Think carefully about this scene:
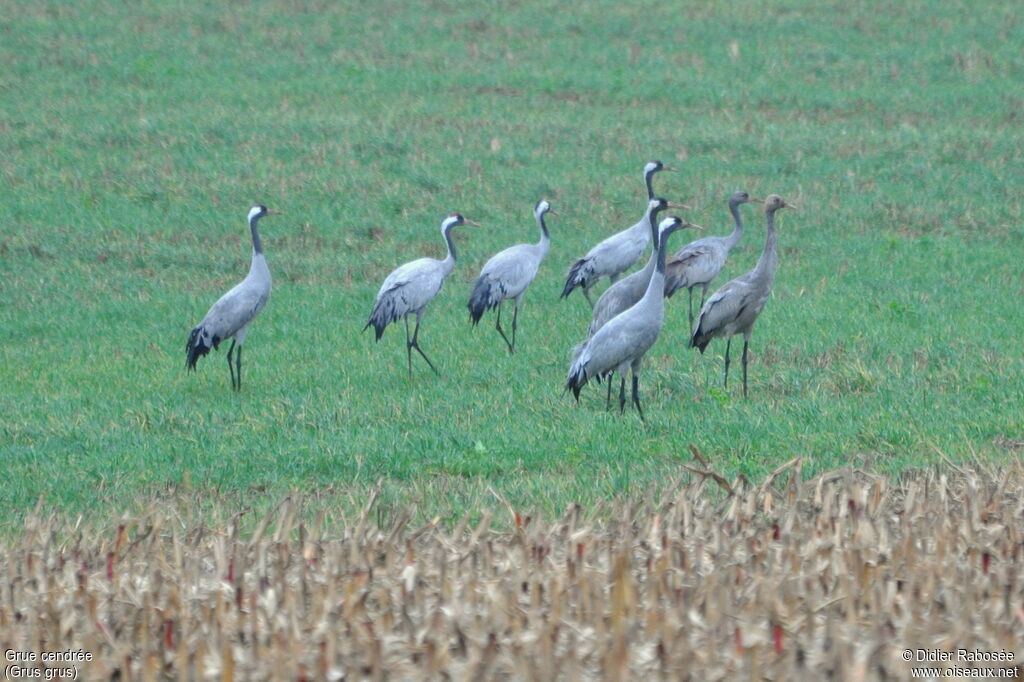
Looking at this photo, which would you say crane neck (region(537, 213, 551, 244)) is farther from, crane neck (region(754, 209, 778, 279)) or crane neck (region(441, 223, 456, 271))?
crane neck (region(754, 209, 778, 279))

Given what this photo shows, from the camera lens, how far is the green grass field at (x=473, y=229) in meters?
7.89

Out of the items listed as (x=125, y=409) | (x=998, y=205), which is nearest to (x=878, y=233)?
(x=998, y=205)

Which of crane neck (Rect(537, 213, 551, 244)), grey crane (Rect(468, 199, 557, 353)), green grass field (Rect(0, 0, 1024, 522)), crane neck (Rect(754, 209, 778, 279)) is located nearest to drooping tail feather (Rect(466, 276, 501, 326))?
grey crane (Rect(468, 199, 557, 353))

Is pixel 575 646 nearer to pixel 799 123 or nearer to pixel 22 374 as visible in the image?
pixel 22 374

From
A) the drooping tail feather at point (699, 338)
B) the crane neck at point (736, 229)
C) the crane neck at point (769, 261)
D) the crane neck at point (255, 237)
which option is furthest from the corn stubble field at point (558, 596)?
the crane neck at point (736, 229)

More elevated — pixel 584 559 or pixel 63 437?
pixel 584 559

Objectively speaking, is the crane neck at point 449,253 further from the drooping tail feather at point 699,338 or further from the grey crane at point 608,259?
the drooping tail feather at point 699,338

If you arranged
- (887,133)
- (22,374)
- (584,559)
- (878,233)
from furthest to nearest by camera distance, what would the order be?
1. (887,133)
2. (878,233)
3. (22,374)
4. (584,559)

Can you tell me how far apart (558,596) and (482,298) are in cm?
869

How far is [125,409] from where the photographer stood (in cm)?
944

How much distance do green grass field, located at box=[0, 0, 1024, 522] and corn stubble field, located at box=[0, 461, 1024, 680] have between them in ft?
5.94

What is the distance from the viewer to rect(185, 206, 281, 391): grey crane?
1073 cm

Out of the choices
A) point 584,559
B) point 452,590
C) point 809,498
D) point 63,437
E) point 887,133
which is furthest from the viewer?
point 887,133

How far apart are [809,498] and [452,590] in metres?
1.56
